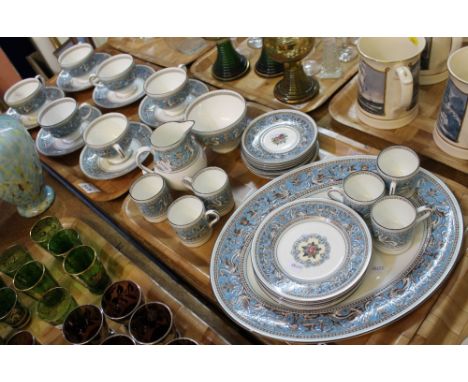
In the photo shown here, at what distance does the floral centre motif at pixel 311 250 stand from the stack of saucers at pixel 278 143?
17cm

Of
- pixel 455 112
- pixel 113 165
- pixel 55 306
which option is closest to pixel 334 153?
pixel 455 112

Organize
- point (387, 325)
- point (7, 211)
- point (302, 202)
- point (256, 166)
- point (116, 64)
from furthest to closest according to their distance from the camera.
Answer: point (116, 64)
point (7, 211)
point (256, 166)
point (302, 202)
point (387, 325)

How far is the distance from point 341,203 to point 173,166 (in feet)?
1.01

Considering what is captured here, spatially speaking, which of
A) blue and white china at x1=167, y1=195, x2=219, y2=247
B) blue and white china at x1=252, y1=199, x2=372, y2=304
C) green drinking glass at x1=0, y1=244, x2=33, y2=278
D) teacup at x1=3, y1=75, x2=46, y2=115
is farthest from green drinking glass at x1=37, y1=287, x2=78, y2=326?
teacup at x1=3, y1=75, x2=46, y2=115

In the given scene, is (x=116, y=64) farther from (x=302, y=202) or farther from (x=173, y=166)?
(x=302, y=202)

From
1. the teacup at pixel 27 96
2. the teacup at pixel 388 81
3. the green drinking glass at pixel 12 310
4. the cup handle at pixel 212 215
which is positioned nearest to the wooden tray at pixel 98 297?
the green drinking glass at pixel 12 310

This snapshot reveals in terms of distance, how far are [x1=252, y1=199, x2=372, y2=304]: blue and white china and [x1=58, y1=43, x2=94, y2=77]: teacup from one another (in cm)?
75

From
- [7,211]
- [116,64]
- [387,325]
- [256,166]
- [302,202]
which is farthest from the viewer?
[116,64]

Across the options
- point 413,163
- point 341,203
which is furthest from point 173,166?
point 413,163

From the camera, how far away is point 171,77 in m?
1.04

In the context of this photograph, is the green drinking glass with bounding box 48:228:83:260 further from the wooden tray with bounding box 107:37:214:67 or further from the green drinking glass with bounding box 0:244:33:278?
the wooden tray with bounding box 107:37:214:67

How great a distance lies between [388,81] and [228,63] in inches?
16.6

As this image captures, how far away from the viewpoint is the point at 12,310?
30.3 inches

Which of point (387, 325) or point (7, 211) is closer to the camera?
point (387, 325)
